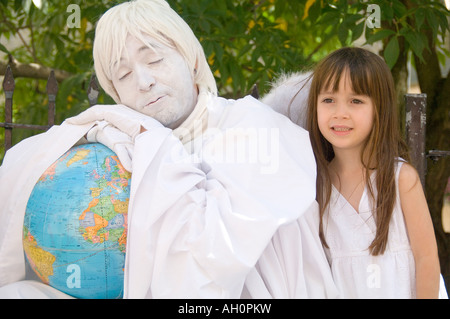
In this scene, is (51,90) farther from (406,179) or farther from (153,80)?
(406,179)

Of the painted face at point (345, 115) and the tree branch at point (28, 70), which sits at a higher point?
the tree branch at point (28, 70)

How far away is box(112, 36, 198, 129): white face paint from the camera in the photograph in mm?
2441

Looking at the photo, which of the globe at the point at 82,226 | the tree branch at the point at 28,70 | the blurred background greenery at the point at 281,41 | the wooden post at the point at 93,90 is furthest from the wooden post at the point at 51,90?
the globe at the point at 82,226

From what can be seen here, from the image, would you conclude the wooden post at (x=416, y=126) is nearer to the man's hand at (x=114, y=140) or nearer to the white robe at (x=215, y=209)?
the white robe at (x=215, y=209)

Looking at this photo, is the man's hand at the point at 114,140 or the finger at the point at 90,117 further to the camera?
the finger at the point at 90,117

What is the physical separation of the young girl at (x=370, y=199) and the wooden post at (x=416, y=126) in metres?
0.57

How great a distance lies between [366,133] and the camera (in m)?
2.47

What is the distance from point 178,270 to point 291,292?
A: 46 cm

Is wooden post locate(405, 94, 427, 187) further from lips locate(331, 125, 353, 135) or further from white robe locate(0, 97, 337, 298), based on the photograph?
white robe locate(0, 97, 337, 298)

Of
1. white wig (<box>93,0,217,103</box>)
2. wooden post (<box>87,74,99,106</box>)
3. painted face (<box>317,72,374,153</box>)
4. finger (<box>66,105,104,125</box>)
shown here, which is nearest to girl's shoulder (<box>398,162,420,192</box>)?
painted face (<box>317,72,374,153</box>)

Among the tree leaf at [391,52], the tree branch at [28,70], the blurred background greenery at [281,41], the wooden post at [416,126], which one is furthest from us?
the tree branch at [28,70]

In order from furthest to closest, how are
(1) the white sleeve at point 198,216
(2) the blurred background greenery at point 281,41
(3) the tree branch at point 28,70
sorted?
(3) the tree branch at point 28,70 < (2) the blurred background greenery at point 281,41 < (1) the white sleeve at point 198,216

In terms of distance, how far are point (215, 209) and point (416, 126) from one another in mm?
1426

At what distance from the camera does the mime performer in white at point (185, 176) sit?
205 centimetres
